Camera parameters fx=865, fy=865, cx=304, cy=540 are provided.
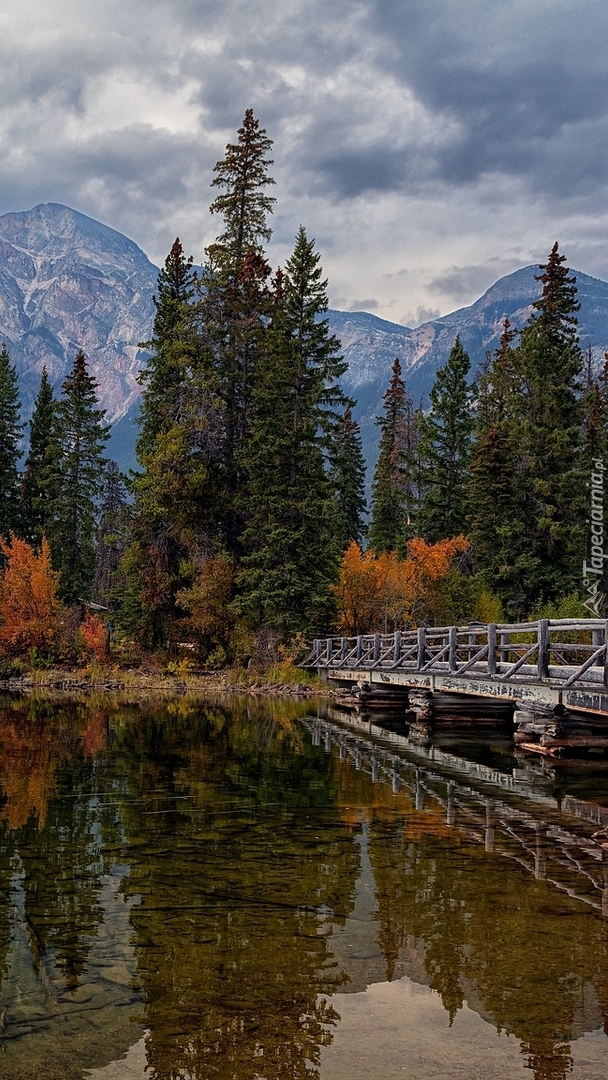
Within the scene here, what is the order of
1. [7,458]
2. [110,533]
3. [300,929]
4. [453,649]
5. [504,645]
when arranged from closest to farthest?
[300,929]
[504,645]
[453,649]
[7,458]
[110,533]

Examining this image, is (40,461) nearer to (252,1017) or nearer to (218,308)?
(218,308)

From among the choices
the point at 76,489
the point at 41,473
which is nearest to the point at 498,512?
the point at 76,489

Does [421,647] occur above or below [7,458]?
below

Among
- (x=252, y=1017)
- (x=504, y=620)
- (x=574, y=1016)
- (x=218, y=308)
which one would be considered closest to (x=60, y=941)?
(x=252, y=1017)

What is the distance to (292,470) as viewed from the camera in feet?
139

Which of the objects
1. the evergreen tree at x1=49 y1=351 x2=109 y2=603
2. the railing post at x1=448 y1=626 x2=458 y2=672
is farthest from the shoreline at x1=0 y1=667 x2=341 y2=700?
the railing post at x1=448 y1=626 x2=458 y2=672

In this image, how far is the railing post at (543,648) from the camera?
57.1 ft

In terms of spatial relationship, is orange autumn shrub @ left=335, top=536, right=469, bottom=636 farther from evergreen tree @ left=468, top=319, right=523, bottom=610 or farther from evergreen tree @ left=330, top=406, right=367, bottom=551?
evergreen tree @ left=330, top=406, right=367, bottom=551

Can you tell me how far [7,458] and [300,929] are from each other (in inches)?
2167

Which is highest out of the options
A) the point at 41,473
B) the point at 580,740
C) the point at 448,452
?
the point at 448,452

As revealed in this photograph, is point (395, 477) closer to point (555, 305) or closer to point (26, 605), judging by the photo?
point (555, 305)

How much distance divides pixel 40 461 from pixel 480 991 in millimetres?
58140

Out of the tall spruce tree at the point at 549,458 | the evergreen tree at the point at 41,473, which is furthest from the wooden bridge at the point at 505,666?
the evergreen tree at the point at 41,473

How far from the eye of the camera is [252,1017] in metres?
5.58
